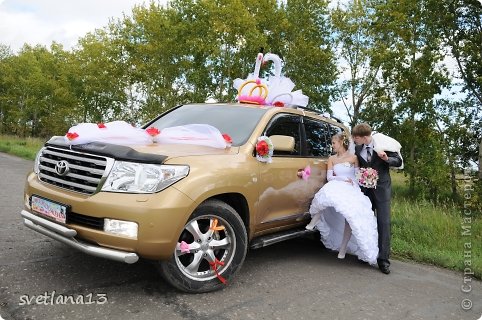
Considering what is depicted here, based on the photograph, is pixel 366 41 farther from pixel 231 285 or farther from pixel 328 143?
pixel 231 285

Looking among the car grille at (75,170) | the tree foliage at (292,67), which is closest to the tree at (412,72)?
the tree foliage at (292,67)

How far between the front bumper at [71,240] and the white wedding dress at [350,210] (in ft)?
8.57

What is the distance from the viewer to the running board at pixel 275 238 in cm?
431

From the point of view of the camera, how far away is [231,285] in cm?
402

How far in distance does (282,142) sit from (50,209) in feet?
7.76

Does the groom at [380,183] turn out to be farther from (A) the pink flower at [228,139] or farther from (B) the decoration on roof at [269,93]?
(A) the pink flower at [228,139]

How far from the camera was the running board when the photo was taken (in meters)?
4.31

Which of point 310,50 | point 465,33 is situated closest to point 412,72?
point 465,33

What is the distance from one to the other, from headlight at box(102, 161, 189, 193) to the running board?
4.51 ft

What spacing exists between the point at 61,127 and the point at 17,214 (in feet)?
134

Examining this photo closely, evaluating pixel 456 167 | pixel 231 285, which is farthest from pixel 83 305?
pixel 456 167

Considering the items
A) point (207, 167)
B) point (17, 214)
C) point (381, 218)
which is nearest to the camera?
point (207, 167)

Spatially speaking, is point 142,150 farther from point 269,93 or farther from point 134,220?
point 269,93

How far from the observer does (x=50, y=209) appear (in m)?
3.61
